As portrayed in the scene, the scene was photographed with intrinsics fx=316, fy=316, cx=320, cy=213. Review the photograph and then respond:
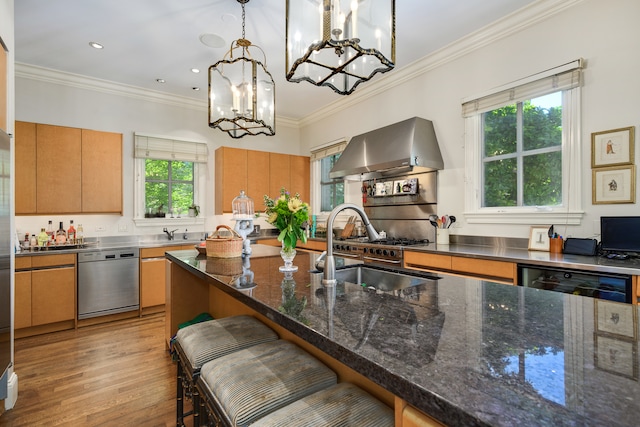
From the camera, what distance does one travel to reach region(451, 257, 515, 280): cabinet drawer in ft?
7.86

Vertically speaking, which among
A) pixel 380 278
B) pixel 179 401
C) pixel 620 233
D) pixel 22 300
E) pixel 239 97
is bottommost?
pixel 179 401

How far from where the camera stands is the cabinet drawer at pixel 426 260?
2.83 meters

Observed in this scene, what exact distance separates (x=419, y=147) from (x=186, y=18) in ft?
8.39

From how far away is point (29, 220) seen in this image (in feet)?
12.3

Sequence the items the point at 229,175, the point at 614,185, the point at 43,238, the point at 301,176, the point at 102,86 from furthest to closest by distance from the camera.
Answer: the point at 301,176 → the point at 229,175 → the point at 102,86 → the point at 43,238 → the point at 614,185

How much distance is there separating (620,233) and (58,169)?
5.44m

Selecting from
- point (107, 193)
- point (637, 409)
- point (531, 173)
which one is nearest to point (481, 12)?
point (531, 173)

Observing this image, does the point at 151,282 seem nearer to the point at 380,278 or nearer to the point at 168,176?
the point at 168,176

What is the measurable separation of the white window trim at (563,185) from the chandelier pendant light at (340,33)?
1.87 meters

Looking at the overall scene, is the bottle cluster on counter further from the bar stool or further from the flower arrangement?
the flower arrangement

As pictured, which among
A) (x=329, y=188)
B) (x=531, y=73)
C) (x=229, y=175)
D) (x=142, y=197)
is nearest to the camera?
(x=531, y=73)

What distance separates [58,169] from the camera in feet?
12.2

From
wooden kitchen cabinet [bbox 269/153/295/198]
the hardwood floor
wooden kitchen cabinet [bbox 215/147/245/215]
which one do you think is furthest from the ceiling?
the hardwood floor

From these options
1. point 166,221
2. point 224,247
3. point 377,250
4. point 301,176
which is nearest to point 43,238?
point 166,221
